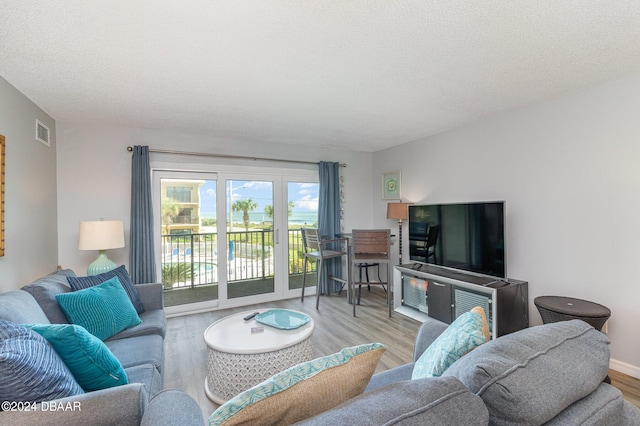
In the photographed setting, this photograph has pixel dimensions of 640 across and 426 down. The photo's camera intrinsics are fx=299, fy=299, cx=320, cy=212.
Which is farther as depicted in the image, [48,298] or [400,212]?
[400,212]

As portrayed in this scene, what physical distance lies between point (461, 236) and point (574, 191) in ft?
3.49

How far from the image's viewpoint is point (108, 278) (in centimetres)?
249

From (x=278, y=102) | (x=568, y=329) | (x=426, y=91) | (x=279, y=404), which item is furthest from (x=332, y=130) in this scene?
(x=279, y=404)

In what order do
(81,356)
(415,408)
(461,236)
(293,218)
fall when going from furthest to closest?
(293,218), (461,236), (81,356), (415,408)

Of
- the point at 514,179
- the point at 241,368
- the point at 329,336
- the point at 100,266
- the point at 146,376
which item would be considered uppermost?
the point at 514,179

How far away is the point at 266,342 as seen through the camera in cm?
211

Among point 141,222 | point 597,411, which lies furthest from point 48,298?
point 597,411

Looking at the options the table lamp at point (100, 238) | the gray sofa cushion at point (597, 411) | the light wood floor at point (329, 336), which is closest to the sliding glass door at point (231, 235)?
the light wood floor at point (329, 336)

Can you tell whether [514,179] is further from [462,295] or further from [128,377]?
[128,377]

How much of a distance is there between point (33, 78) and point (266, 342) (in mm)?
2661

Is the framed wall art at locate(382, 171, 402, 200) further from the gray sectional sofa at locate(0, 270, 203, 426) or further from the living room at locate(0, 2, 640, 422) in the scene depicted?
the gray sectional sofa at locate(0, 270, 203, 426)

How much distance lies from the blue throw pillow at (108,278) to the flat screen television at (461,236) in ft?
10.4

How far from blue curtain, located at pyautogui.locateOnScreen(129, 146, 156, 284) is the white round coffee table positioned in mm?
1816

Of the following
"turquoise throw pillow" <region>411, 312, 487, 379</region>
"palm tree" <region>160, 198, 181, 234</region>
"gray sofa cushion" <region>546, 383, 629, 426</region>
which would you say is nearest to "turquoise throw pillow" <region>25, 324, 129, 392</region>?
"turquoise throw pillow" <region>411, 312, 487, 379</region>
